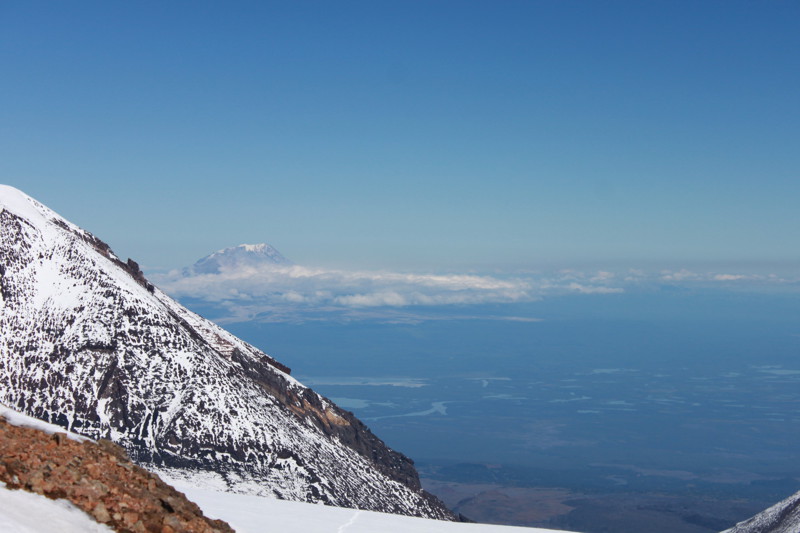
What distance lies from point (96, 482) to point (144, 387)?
2099 inches

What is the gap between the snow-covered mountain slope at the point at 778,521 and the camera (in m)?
58.6

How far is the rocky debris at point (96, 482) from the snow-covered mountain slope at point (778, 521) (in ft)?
169

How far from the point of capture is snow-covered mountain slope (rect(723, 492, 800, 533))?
58562 mm

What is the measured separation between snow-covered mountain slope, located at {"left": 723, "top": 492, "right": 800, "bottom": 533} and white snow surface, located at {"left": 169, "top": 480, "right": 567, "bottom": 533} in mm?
39281

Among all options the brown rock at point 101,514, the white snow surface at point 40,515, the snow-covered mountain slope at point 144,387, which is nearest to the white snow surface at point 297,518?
the brown rock at point 101,514

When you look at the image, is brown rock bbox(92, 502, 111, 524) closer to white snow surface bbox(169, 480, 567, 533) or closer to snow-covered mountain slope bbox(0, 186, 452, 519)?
white snow surface bbox(169, 480, 567, 533)

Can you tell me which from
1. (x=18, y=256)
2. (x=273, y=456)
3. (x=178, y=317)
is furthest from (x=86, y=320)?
(x=273, y=456)

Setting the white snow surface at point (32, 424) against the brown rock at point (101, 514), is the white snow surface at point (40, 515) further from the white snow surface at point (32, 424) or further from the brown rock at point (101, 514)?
the white snow surface at point (32, 424)

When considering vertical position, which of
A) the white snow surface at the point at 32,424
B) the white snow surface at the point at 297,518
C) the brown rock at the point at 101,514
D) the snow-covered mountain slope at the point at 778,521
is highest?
the white snow surface at the point at 32,424

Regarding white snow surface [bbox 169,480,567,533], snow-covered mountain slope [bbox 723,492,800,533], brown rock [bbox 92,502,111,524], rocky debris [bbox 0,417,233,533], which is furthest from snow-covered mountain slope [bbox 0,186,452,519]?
brown rock [bbox 92,502,111,524]

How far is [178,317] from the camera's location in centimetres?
8200

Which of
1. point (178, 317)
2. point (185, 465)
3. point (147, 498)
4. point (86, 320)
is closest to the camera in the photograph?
point (147, 498)

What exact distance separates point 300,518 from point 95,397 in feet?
148

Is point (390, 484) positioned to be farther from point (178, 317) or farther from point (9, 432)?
point (9, 432)
